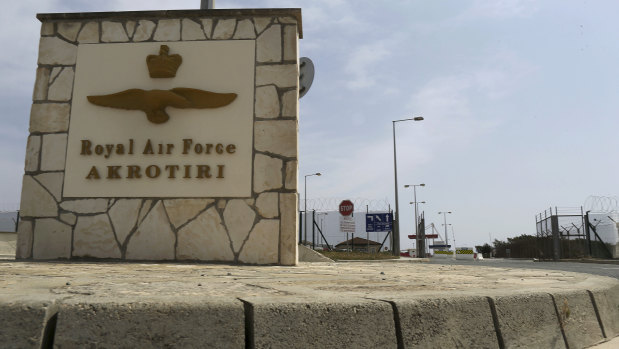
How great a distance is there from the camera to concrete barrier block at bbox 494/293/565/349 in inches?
88.0

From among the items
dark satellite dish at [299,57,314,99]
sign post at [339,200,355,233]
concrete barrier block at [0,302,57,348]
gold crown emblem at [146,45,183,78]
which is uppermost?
dark satellite dish at [299,57,314,99]

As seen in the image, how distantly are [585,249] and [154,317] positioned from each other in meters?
22.2

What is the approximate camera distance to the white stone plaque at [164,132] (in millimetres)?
5840

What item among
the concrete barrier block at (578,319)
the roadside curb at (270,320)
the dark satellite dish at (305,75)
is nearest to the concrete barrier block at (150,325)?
the roadside curb at (270,320)

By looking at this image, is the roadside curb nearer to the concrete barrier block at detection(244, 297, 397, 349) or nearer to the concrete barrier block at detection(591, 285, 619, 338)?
the concrete barrier block at detection(244, 297, 397, 349)

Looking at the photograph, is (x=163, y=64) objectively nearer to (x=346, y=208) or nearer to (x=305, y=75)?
(x=305, y=75)

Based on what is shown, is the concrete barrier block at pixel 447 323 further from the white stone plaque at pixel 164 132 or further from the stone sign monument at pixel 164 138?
the white stone plaque at pixel 164 132

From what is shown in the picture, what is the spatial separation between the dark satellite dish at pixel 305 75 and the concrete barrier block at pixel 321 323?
22.9 feet

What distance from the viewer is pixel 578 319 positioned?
104 inches

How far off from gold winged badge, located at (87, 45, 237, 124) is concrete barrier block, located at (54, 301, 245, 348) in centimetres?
459

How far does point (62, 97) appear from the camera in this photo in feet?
20.4

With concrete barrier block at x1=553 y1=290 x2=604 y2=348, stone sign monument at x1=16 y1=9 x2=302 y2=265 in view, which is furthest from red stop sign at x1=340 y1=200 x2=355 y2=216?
concrete barrier block at x1=553 y1=290 x2=604 y2=348

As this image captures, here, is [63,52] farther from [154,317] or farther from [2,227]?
[2,227]

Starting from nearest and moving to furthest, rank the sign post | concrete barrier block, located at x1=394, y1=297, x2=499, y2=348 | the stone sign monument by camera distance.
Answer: concrete barrier block, located at x1=394, y1=297, x2=499, y2=348 → the stone sign monument → the sign post
